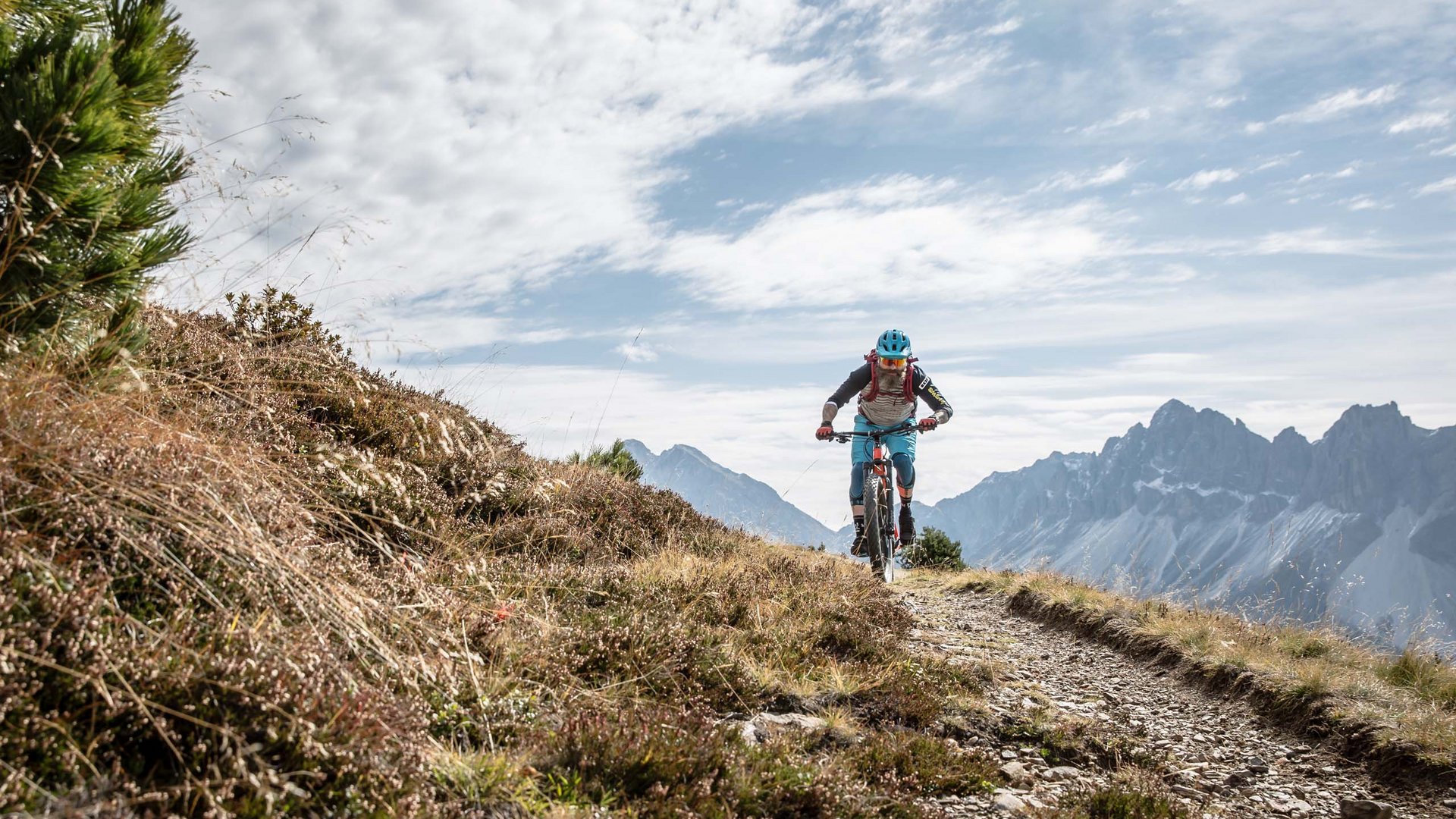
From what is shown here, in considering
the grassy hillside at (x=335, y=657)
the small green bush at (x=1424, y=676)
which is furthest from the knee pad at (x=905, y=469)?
the small green bush at (x=1424, y=676)

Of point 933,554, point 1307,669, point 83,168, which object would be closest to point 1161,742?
point 1307,669

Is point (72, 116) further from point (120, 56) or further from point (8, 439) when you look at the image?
point (8, 439)

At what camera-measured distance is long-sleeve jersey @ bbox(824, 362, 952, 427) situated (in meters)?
11.3

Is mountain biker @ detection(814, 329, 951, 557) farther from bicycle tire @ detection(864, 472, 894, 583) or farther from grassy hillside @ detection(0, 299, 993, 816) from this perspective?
grassy hillside @ detection(0, 299, 993, 816)

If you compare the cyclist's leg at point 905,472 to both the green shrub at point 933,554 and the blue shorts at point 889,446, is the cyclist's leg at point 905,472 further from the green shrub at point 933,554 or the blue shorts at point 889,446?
the green shrub at point 933,554

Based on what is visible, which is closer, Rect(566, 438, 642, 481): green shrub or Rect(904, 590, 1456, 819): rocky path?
Rect(904, 590, 1456, 819): rocky path

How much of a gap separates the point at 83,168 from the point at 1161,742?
695 cm

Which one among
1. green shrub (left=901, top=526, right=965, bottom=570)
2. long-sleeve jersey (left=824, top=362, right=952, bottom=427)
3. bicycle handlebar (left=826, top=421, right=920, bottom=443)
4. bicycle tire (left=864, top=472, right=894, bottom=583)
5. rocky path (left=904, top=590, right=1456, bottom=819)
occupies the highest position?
long-sleeve jersey (left=824, top=362, right=952, bottom=427)

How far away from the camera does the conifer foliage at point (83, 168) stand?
3533mm

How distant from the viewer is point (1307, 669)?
6.39m

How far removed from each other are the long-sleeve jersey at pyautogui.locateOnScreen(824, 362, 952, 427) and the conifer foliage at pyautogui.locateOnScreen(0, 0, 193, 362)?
28.4 feet

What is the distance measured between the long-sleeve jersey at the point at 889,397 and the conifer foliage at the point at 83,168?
8.65 meters

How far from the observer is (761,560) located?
893 centimetres

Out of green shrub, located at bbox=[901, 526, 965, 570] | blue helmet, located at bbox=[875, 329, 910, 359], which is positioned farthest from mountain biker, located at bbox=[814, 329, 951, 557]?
green shrub, located at bbox=[901, 526, 965, 570]
